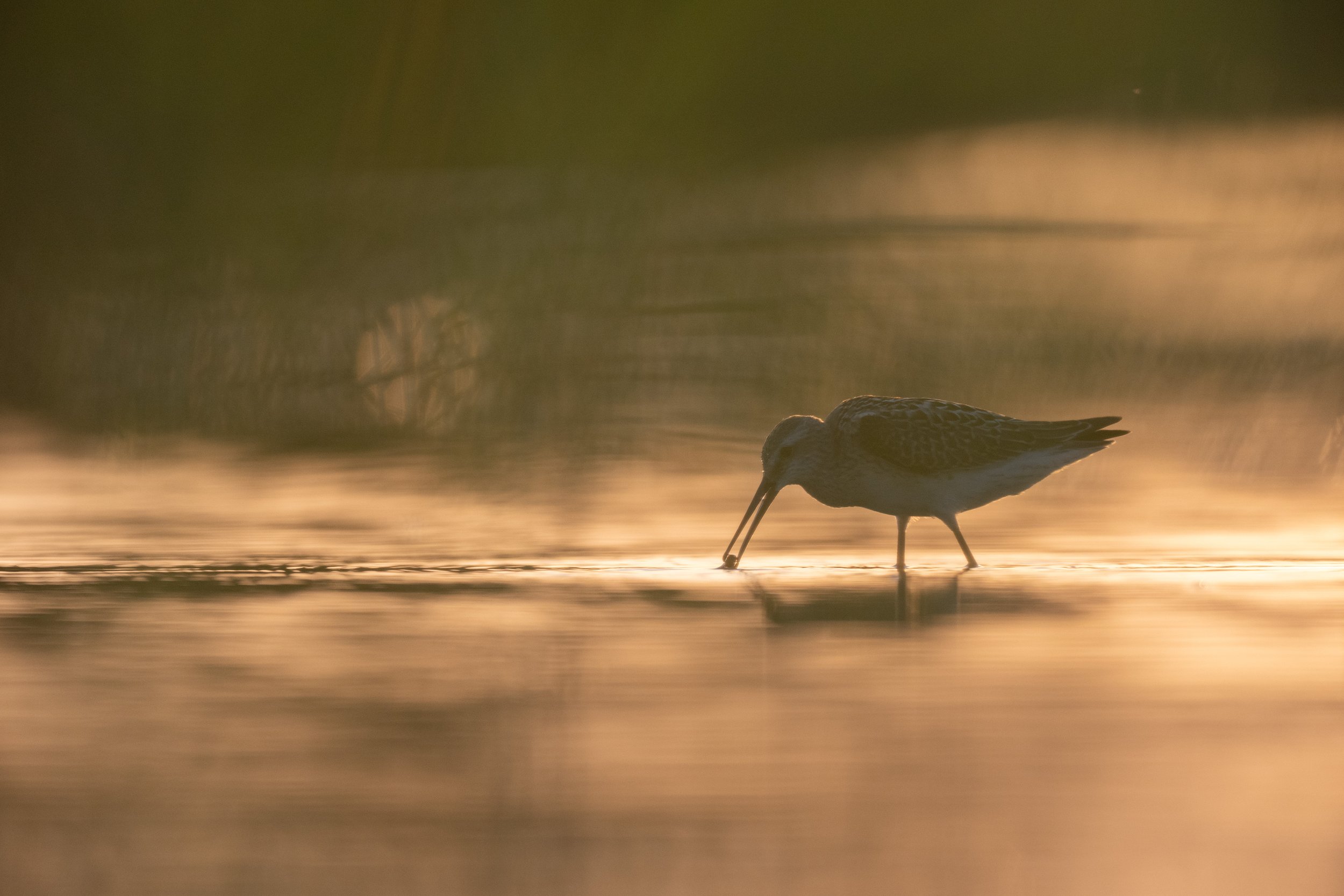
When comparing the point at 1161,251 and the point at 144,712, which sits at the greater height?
the point at 1161,251

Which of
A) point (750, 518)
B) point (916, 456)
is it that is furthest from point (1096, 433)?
point (750, 518)

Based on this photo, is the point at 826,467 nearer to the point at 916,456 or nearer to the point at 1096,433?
Result: the point at 916,456

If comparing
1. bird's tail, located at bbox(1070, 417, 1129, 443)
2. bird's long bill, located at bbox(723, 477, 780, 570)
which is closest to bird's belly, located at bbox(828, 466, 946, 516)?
bird's long bill, located at bbox(723, 477, 780, 570)

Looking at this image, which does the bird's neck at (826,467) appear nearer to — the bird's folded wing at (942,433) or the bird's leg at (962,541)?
the bird's folded wing at (942,433)

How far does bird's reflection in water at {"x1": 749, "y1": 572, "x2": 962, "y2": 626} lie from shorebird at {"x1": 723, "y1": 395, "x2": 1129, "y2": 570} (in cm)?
86

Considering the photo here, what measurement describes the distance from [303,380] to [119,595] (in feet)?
17.6

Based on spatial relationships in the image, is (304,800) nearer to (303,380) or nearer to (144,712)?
(144,712)

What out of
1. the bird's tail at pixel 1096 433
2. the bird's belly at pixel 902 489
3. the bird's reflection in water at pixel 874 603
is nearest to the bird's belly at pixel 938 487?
the bird's belly at pixel 902 489

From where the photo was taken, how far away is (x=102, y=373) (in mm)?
13992

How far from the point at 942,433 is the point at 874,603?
1719 millimetres

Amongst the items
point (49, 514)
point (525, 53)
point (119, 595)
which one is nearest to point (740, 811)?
point (119, 595)

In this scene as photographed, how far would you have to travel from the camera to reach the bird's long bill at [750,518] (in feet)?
30.0

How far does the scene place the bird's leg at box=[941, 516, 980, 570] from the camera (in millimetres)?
9312

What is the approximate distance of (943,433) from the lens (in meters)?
9.78
